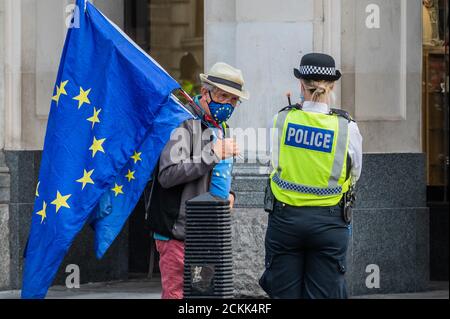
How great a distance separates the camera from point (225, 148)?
770 centimetres

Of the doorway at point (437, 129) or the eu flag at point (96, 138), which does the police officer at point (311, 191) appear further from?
the doorway at point (437, 129)

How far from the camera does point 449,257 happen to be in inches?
508

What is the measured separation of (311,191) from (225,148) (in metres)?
0.59

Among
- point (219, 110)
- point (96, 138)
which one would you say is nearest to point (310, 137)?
point (219, 110)

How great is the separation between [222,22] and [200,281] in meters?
4.64

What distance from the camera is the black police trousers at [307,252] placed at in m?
7.59

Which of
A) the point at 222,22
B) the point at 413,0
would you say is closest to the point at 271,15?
the point at 222,22

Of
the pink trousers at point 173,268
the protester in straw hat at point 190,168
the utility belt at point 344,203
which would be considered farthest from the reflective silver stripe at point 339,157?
the pink trousers at point 173,268

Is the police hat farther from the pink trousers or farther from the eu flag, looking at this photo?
the pink trousers

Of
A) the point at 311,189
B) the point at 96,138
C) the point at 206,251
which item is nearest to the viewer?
the point at 206,251

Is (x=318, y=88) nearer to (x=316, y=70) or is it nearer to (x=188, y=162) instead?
(x=316, y=70)

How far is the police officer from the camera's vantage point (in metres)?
7.59

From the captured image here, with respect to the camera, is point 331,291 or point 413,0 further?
point 413,0

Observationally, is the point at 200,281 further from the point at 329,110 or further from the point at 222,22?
the point at 222,22
